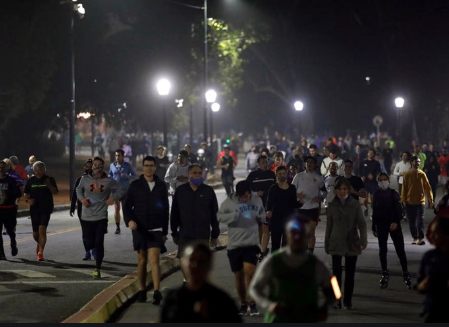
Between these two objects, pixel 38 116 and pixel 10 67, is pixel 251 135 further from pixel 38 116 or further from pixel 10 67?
pixel 10 67

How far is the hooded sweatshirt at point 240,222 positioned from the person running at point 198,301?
5393 mm

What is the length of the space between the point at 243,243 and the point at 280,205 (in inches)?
114

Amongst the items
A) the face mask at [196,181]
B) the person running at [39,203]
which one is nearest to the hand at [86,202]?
the person running at [39,203]

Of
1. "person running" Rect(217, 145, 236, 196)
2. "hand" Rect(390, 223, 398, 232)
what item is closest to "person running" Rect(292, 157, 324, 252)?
"hand" Rect(390, 223, 398, 232)

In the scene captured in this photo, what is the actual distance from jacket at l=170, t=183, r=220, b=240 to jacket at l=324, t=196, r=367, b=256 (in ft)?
4.17

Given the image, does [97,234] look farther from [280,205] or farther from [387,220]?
[387,220]

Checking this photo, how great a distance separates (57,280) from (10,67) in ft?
82.4

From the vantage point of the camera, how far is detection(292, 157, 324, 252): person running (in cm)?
1578

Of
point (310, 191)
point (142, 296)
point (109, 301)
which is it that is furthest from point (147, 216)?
point (310, 191)

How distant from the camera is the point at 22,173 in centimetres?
2480

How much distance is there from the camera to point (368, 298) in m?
12.8

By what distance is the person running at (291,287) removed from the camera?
7.04 metres

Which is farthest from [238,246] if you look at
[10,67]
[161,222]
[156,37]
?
[156,37]

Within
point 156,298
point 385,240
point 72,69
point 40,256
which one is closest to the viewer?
point 156,298
